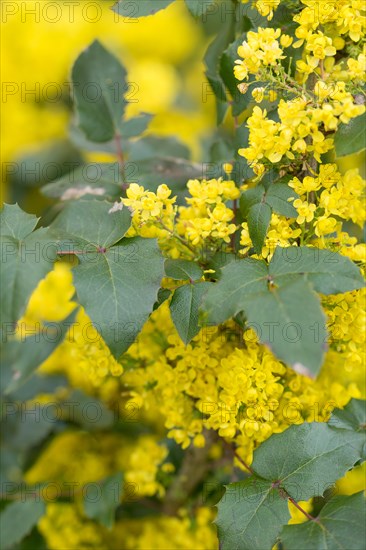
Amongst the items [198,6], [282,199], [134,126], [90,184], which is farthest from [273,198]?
[134,126]

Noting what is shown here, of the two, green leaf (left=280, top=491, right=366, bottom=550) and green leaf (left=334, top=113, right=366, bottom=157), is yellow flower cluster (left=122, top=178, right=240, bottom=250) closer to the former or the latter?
green leaf (left=334, top=113, right=366, bottom=157)

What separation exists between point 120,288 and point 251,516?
0.27 m

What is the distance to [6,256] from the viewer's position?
2.33 ft

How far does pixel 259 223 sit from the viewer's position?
2.43ft

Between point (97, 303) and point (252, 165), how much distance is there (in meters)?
0.23

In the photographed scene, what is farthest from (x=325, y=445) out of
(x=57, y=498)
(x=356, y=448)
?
(x=57, y=498)

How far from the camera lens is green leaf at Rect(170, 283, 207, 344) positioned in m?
0.74

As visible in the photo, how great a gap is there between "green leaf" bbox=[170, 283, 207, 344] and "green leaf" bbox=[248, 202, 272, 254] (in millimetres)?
73

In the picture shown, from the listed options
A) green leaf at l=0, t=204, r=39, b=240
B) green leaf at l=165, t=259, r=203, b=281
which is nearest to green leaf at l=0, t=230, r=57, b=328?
green leaf at l=0, t=204, r=39, b=240

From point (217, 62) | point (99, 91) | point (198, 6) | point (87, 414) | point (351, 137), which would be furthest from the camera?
point (87, 414)

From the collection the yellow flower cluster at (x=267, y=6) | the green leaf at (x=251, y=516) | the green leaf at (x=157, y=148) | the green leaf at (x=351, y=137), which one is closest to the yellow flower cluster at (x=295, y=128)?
the green leaf at (x=351, y=137)

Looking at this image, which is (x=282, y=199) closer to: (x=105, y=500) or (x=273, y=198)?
(x=273, y=198)

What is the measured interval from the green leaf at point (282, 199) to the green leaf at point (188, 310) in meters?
0.11

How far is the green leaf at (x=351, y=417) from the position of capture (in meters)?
0.80
